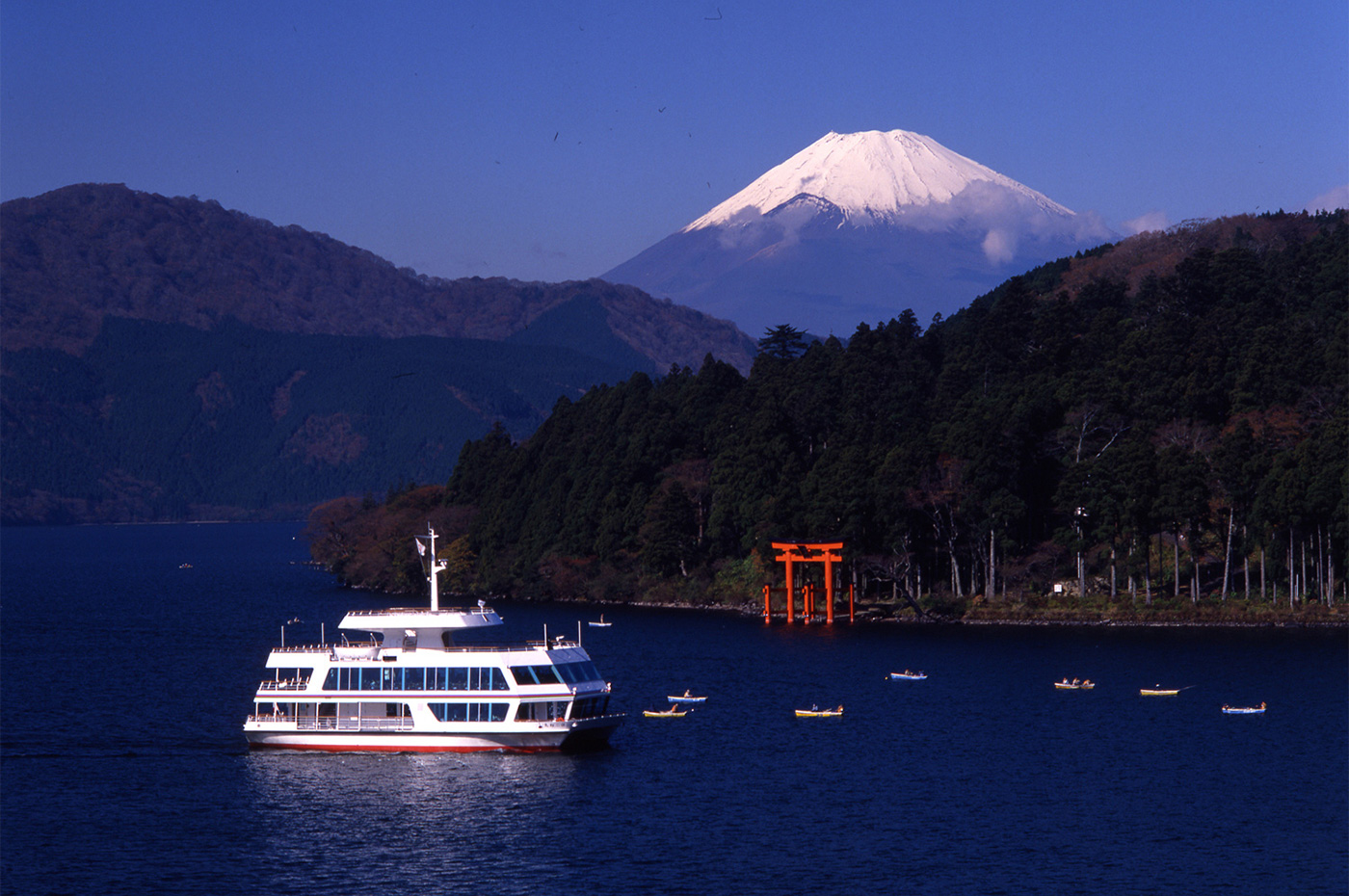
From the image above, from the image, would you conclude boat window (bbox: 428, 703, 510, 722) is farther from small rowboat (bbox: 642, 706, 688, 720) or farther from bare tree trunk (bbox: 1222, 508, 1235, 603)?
bare tree trunk (bbox: 1222, 508, 1235, 603)

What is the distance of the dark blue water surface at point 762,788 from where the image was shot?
3781 centimetres

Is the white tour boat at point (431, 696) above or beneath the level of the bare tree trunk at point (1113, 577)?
beneath

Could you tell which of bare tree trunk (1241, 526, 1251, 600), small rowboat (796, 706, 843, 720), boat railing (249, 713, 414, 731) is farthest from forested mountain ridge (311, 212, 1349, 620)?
boat railing (249, 713, 414, 731)

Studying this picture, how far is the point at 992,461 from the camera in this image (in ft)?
291

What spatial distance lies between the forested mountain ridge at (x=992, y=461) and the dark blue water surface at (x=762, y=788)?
11.2m

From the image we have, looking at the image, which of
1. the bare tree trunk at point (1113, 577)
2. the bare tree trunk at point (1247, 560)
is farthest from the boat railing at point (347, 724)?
the bare tree trunk at point (1247, 560)

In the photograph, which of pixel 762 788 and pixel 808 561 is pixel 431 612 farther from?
pixel 808 561

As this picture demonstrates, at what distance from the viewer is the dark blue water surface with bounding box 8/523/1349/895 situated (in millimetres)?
37812

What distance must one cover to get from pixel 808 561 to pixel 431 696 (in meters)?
43.8

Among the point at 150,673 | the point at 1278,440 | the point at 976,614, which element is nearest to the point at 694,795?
the point at 150,673

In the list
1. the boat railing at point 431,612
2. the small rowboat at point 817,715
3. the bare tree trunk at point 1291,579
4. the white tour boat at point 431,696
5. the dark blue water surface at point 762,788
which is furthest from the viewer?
the bare tree trunk at point 1291,579

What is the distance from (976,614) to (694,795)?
45184mm

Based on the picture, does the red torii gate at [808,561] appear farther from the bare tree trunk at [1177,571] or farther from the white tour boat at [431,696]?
the white tour boat at [431,696]

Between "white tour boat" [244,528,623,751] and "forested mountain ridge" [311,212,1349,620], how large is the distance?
43112mm
